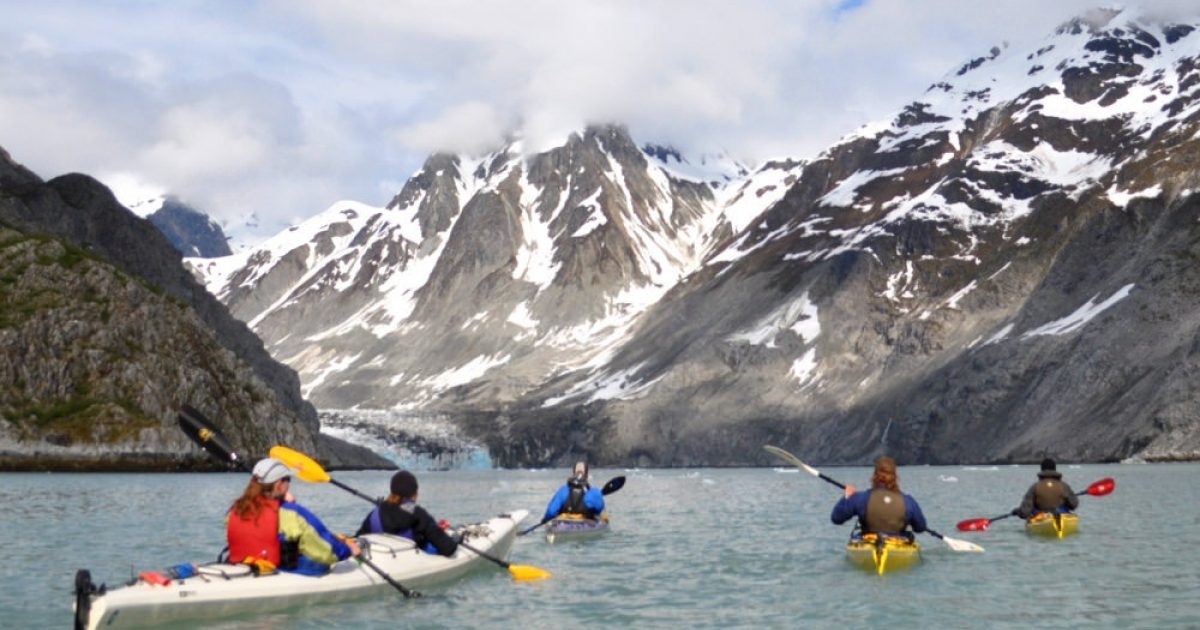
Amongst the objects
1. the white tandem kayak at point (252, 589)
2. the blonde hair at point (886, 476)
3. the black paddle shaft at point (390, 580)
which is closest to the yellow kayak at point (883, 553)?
the blonde hair at point (886, 476)

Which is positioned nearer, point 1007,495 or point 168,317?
point 1007,495

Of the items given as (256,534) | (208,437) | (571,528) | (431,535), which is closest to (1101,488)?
(571,528)

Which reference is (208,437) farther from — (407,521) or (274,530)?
(274,530)

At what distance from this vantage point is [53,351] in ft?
433

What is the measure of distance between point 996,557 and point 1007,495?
145ft

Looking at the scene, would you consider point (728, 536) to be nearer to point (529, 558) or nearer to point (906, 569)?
point (529, 558)

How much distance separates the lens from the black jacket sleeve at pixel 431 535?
31.1 metres

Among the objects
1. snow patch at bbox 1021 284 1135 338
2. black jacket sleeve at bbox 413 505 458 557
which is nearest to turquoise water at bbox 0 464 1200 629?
black jacket sleeve at bbox 413 505 458 557

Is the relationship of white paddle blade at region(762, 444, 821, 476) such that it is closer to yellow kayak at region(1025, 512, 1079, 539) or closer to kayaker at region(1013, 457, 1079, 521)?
kayaker at region(1013, 457, 1079, 521)

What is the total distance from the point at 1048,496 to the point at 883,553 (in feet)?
45.4

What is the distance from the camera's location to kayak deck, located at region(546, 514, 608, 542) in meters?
47.0

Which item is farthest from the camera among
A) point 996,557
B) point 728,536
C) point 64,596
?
point 728,536

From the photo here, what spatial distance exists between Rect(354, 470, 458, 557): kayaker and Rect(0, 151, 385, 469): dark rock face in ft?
333

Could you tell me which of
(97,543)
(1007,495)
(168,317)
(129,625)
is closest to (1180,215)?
(1007,495)
